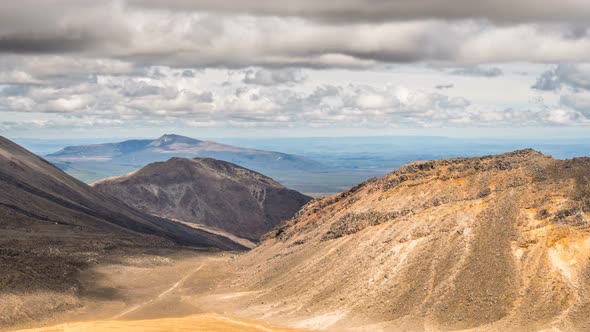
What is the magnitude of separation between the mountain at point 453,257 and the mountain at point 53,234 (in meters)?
21.3

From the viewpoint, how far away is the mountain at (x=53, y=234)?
218 feet

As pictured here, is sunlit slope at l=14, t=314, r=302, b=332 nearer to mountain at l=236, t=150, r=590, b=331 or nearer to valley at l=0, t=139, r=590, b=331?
valley at l=0, t=139, r=590, b=331

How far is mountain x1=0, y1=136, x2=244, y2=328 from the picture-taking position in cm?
6638

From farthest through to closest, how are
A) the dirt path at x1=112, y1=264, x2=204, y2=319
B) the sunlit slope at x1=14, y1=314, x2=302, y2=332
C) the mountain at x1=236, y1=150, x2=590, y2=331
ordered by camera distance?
the dirt path at x1=112, y1=264, x2=204, y2=319 → the mountain at x1=236, y1=150, x2=590, y2=331 → the sunlit slope at x1=14, y1=314, x2=302, y2=332

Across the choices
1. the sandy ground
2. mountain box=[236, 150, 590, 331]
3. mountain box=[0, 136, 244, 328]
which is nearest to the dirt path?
the sandy ground

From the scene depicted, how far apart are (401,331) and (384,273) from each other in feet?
30.8

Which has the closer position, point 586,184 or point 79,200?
point 586,184

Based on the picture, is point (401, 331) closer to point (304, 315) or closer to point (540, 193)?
point (304, 315)

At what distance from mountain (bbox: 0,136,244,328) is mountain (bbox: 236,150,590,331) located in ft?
69.9

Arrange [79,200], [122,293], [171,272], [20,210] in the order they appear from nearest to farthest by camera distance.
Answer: [122,293] < [171,272] < [20,210] < [79,200]

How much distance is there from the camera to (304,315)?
58.0 metres

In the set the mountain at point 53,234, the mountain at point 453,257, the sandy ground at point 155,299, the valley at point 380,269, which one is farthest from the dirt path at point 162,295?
the mountain at point 453,257

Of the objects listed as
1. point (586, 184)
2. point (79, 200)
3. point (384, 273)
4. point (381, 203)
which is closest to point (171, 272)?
point (381, 203)

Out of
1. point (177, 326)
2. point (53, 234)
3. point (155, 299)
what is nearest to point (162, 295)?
point (155, 299)
